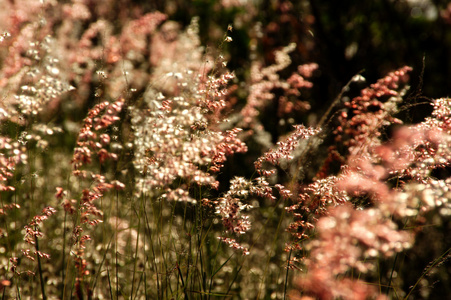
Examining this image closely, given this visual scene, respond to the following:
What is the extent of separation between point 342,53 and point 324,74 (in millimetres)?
647

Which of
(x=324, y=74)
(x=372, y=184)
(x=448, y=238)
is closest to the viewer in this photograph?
(x=372, y=184)

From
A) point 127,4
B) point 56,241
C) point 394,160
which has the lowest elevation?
point 56,241

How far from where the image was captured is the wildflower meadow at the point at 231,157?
1494 mm

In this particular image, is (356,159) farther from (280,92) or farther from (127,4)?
(127,4)

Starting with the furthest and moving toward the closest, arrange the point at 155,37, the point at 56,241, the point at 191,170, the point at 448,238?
the point at 155,37 → the point at 448,238 → the point at 56,241 → the point at 191,170

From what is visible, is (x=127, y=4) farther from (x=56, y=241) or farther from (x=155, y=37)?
(x=56, y=241)

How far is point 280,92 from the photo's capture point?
17.4 feet

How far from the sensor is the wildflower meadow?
149 centimetres

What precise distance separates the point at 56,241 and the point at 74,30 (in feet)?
14.3

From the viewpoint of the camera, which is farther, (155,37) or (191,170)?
(155,37)

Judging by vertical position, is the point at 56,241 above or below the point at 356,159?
below

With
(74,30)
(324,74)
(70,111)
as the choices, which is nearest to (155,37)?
(74,30)

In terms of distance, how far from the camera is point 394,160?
1.76 meters

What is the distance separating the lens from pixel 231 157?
329 centimetres
